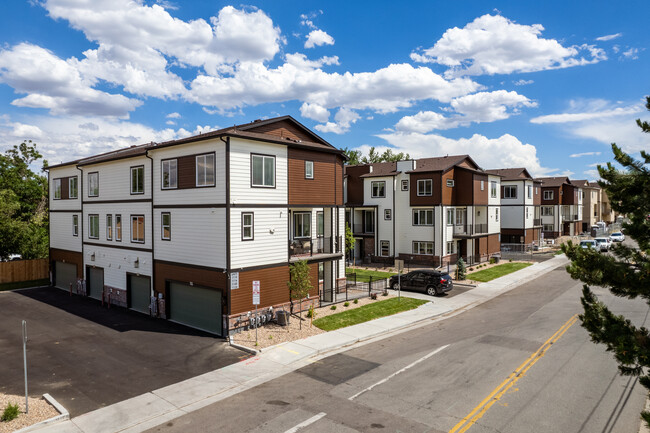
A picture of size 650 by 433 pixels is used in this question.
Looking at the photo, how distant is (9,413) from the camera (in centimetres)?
Result: 1129

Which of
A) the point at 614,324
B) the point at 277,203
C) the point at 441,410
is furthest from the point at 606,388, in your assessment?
the point at 277,203

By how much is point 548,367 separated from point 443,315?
28.5ft

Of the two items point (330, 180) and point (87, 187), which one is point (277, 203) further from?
point (87, 187)

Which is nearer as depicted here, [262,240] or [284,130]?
[262,240]

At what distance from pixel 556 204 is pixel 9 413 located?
232ft

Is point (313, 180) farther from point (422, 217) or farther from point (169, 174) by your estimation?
point (422, 217)

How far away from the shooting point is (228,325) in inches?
743

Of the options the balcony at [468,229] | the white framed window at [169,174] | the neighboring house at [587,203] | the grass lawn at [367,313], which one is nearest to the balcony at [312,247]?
the grass lawn at [367,313]

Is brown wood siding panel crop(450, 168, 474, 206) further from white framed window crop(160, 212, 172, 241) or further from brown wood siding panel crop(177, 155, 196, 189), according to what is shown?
white framed window crop(160, 212, 172, 241)

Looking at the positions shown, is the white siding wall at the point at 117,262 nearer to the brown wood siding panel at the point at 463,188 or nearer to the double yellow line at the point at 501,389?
the double yellow line at the point at 501,389

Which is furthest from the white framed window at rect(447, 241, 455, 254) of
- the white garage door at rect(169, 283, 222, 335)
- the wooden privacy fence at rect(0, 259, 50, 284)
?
the wooden privacy fence at rect(0, 259, 50, 284)

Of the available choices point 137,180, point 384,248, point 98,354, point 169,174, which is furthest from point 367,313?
point 384,248

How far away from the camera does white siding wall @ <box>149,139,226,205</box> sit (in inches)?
767

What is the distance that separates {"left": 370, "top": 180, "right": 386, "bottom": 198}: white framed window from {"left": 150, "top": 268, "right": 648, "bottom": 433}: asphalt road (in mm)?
24590
